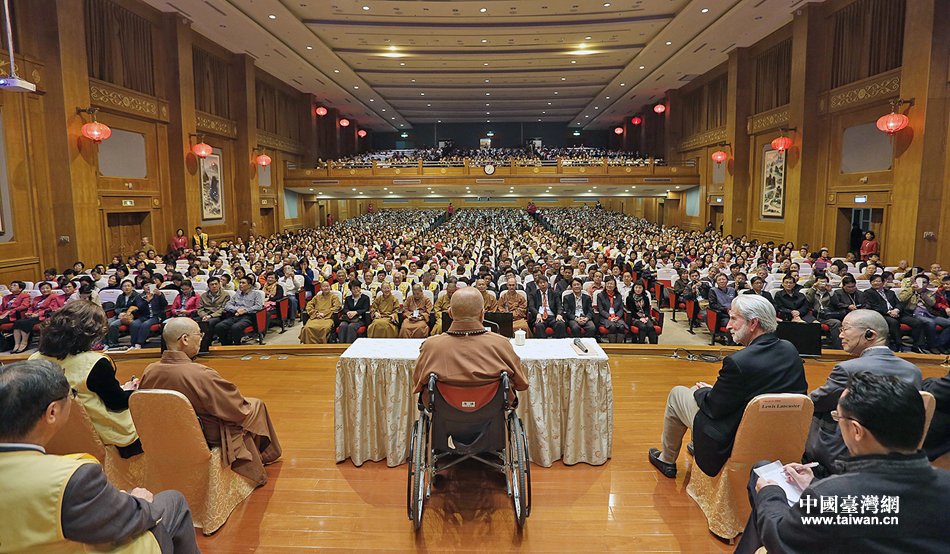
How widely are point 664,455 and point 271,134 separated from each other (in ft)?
61.6

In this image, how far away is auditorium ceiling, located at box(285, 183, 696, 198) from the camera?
66.4 feet

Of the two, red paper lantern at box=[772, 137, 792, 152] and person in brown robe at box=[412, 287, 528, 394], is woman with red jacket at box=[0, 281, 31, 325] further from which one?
red paper lantern at box=[772, 137, 792, 152]

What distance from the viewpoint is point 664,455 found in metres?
3.21

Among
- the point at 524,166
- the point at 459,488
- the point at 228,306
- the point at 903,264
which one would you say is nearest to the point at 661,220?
the point at 524,166

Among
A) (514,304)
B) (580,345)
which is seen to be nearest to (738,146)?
(514,304)

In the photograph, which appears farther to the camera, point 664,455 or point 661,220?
point 661,220

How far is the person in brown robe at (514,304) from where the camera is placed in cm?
658

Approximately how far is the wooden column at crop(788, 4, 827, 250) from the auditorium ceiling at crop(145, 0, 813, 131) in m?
0.69

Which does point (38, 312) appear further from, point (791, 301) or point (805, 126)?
point (805, 126)

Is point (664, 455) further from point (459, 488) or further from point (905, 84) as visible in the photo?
point (905, 84)

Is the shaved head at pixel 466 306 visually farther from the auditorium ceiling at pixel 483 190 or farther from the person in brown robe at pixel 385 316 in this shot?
the auditorium ceiling at pixel 483 190

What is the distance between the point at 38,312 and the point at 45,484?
753 centimetres

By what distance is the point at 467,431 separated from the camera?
2.58m

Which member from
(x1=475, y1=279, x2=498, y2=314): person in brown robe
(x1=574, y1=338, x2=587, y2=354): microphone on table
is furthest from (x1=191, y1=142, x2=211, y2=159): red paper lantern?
(x1=574, y1=338, x2=587, y2=354): microphone on table
